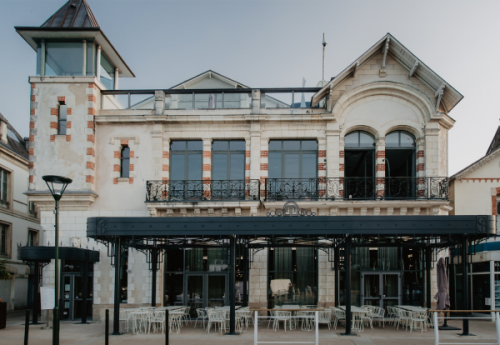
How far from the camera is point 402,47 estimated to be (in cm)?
1772

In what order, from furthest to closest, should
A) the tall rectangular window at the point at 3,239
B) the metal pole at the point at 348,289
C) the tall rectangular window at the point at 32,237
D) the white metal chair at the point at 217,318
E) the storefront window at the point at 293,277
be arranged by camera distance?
the tall rectangular window at the point at 32,237 < the tall rectangular window at the point at 3,239 < the storefront window at the point at 293,277 < the white metal chair at the point at 217,318 < the metal pole at the point at 348,289

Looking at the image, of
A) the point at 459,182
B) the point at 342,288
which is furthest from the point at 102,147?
the point at 459,182

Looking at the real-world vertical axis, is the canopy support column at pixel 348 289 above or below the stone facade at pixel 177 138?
below

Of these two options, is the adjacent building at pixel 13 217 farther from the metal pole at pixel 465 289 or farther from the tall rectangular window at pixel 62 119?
the metal pole at pixel 465 289

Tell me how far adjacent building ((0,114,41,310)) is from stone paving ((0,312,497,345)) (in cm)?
1012

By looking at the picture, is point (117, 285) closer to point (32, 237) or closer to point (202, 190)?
point (202, 190)

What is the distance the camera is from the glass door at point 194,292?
17.8 m

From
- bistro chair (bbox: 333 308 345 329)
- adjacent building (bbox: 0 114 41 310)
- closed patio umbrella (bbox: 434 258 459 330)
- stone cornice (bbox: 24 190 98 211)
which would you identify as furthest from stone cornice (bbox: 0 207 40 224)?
closed patio umbrella (bbox: 434 258 459 330)

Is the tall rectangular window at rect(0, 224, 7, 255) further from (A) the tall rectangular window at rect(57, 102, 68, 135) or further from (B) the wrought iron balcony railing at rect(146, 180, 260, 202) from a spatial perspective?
(B) the wrought iron balcony railing at rect(146, 180, 260, 202)

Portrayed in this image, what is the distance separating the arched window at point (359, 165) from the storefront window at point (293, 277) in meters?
2.79

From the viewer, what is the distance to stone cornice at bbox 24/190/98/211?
58.3ft

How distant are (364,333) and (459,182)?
9436mm

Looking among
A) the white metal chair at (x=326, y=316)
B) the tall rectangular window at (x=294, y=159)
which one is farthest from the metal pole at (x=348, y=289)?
the tall rectangular window at (x=294, y=159)

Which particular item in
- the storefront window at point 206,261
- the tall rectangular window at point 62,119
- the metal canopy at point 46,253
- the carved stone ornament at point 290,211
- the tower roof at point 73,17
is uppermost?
the tower roof at point 73,17
